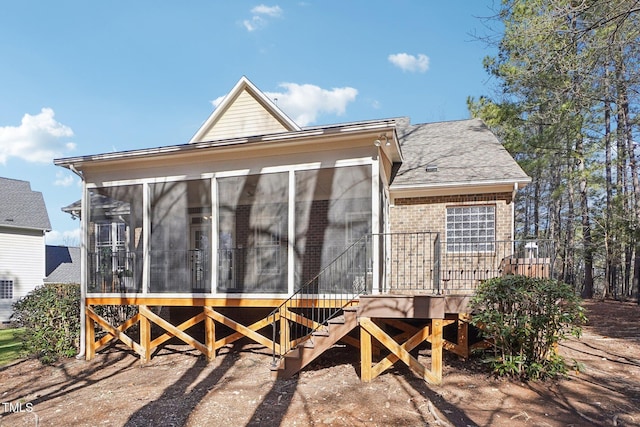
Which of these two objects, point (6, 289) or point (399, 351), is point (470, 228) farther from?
point (6, 289)

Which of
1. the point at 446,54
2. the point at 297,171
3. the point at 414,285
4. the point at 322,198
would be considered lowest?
the point at 414,285

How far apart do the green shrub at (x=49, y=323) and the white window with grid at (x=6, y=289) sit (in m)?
12.6

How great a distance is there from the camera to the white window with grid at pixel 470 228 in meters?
9.23

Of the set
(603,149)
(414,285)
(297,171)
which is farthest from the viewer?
(603,149)

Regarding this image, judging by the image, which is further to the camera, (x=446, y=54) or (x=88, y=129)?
(x=88, y=129)

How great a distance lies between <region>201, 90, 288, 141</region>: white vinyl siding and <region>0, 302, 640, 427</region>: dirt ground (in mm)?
6292

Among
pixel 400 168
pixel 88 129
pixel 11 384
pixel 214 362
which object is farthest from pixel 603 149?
pixel 88 129

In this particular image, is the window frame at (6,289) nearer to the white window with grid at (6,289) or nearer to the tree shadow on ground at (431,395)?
the white window with grid at (6,289)

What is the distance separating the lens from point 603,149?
17891 mm

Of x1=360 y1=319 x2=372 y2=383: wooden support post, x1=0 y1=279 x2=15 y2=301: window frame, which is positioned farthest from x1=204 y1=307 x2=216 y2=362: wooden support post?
x1=0 y1=279 x2=15 y2=301: window frame

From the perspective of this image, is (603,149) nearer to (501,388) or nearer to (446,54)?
(446,54)

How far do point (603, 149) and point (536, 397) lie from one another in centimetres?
1676

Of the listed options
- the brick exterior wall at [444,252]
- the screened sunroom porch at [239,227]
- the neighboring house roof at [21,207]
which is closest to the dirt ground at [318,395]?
the screened sunroom porch at [239,227]

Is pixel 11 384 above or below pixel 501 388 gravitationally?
below
